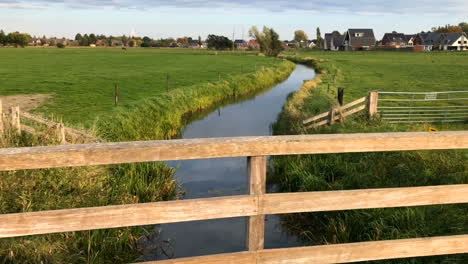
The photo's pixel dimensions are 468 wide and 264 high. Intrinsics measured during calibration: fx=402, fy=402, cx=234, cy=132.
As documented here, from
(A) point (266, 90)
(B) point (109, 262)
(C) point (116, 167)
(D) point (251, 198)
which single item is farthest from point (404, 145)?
(A) point (266, 90)

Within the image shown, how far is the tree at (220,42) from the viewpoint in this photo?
413 ft

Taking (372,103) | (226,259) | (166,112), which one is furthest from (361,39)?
(226,259)

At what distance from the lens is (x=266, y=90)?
35594 millimetres

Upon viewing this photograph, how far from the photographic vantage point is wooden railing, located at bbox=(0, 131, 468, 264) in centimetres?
277

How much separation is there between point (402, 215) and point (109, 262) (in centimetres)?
465

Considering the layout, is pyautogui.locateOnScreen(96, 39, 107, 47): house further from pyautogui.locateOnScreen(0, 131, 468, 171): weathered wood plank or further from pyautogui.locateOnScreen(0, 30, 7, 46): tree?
pyautogui.locateOnScreen(0, 131, 468, 171): weathered wood plank

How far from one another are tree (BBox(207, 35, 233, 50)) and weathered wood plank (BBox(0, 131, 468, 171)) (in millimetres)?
125317

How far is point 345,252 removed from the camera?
3.32 m

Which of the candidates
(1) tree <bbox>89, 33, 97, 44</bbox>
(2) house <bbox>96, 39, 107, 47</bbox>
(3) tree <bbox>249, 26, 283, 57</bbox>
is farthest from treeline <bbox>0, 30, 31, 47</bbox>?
Answer: (3) tree <bbox>249, 26, 283, 57</bbox>

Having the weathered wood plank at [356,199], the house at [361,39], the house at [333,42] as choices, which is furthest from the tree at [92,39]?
the weathered wood plank at [356,199]

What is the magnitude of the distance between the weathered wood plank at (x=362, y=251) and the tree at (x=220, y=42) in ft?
411

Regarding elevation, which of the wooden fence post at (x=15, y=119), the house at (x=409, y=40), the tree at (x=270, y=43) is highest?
the house at (x=409, y=40)

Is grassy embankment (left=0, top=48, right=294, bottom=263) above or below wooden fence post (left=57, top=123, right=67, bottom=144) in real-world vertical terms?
below

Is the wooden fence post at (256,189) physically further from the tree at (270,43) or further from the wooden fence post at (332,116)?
the tree at (270,43)
